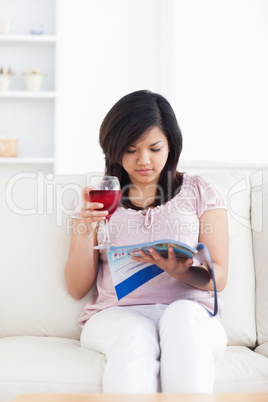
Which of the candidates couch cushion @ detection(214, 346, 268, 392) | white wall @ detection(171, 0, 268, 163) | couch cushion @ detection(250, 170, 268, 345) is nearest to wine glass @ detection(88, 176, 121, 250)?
couch cushion @ detection(214, 346, 268, 392)

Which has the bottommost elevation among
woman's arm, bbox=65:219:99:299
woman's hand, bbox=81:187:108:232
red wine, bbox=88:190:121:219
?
woman's arm, bbox=65:219:99:299

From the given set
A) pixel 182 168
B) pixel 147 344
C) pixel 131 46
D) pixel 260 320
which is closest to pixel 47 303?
pixel 147 344

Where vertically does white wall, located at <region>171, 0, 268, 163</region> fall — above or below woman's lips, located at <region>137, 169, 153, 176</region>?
above

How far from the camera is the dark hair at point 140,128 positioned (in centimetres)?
184

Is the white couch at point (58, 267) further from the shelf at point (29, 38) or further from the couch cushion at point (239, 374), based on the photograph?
the shelf at point (29, 38)

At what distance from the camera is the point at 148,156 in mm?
1860

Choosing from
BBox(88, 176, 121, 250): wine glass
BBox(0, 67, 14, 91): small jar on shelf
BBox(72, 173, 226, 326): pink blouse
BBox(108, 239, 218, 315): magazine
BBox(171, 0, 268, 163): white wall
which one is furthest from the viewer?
BBox(0, 67, 14, 91): small jar on shelf

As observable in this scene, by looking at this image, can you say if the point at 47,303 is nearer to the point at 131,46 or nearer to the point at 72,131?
the point at 72,131

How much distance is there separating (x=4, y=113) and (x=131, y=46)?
3.96 ft

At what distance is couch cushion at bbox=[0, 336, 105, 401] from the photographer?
58.9 inches

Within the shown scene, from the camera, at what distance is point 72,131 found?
450 cm

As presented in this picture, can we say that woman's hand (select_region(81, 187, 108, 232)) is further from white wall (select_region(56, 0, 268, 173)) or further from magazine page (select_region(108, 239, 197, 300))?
white wall (select_region(56, 0, 268, 173))

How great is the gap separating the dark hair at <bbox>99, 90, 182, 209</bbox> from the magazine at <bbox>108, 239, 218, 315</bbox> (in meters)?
0.36

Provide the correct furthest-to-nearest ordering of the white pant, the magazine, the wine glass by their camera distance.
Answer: the wine glass, the magazine, the white pant
